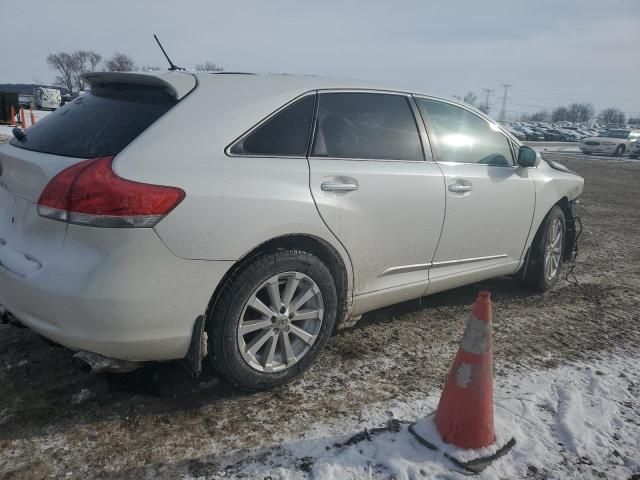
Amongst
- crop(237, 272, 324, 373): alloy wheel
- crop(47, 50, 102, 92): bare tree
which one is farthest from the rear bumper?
crop(47, 50, 102, 92): bare tree

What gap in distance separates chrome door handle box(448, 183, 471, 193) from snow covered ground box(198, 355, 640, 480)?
125 cm

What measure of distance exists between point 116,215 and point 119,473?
1.06 meters

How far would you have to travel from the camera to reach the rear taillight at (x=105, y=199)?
2125 millimetres

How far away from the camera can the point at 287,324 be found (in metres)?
2.65

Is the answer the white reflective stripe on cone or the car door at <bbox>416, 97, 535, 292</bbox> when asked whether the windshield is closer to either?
the car door at <bbox>416, 97, 535, 292</bbox>

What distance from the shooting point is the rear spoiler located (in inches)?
100

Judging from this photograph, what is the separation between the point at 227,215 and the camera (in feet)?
7.63

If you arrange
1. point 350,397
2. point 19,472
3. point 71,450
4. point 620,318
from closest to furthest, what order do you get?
point 19,472
point 71,450
point 350,397
point 620,318

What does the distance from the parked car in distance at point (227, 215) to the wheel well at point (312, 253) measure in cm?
1

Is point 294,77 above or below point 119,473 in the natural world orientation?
above

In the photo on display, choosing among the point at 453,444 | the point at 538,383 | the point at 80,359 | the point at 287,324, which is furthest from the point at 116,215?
the point at 538,383

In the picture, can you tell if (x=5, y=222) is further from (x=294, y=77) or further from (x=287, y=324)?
(x=294, y=77)

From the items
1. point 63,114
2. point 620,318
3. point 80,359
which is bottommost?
point 620,318

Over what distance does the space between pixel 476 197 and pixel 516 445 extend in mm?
1738
